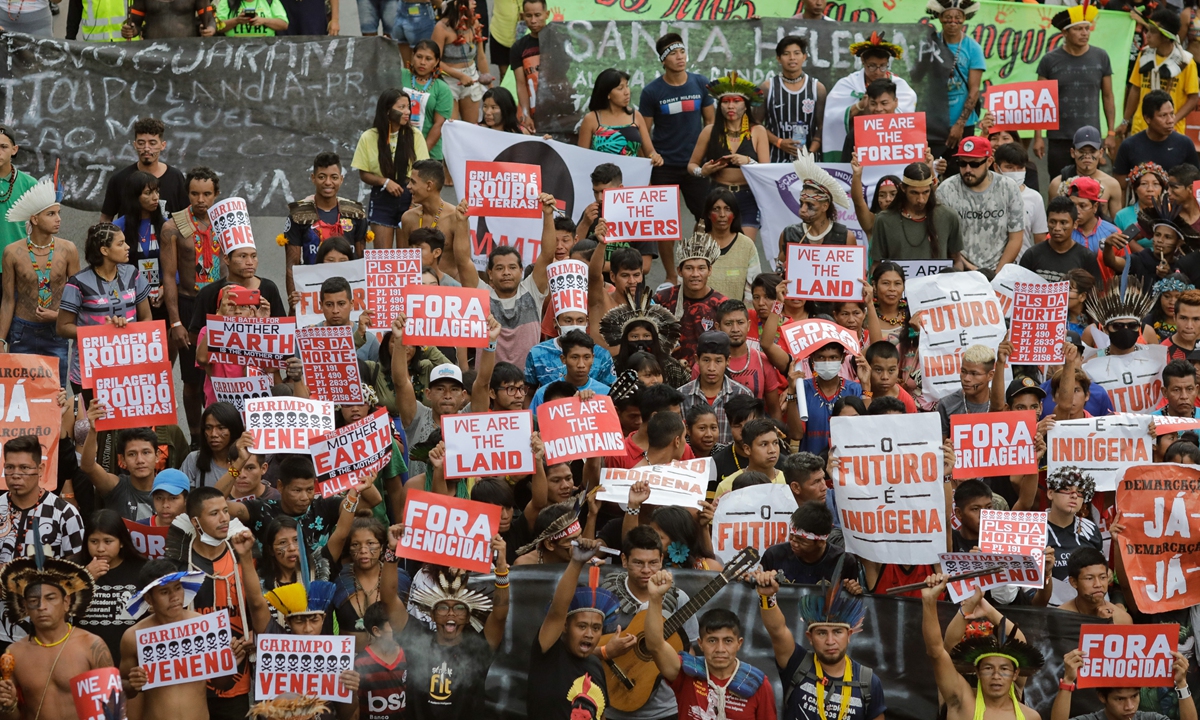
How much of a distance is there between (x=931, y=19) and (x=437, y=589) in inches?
344

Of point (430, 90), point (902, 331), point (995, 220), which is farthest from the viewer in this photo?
point (430, 90)

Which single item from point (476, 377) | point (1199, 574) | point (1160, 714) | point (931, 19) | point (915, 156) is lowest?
point (1160, 714)

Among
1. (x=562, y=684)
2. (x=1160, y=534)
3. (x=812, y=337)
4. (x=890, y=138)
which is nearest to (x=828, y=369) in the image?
(x=812, y=337)

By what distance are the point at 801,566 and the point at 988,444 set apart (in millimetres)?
1340

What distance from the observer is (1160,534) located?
29.1 feet

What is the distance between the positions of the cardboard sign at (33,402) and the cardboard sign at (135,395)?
0.27 m

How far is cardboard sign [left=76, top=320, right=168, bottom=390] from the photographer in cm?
1003

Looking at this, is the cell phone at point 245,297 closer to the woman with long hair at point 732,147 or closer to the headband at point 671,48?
the woman with long hair at point 732,147

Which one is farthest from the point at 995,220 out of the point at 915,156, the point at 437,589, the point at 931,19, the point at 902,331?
the point at 437,589

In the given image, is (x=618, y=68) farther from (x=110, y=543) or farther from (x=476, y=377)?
(x=110, y=543)

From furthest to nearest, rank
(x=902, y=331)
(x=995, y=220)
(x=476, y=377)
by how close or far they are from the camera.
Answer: (x=995, y=220) < (x=902, y=331) < (x=476, y=377)

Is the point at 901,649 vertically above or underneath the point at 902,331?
underneath

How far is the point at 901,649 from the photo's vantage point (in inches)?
336

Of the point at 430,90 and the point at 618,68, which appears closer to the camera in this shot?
the point at 430,90
